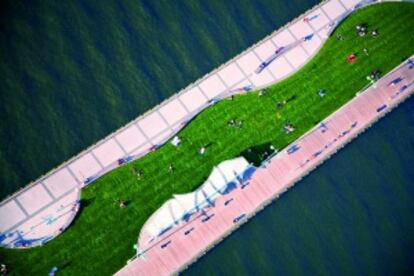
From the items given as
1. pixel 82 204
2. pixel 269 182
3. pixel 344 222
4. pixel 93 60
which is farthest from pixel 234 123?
pixel 82 204

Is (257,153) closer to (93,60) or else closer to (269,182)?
(269,182)

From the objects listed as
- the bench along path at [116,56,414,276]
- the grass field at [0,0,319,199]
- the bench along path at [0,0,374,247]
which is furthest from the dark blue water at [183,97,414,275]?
the grass field at [0,0,319,199]

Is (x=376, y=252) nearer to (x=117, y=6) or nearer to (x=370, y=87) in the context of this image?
(x=370, y=87)

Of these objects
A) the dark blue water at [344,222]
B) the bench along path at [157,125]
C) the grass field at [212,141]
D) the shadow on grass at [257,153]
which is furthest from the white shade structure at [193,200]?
the bench along path at [157,125]

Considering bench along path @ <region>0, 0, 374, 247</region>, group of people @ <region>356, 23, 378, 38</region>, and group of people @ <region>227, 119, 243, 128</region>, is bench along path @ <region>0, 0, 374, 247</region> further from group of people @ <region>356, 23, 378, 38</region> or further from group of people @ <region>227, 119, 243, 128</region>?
group of people @ <region>227, 119, 243, 128</region>

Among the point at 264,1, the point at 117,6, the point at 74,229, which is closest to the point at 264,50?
the point at 264,1

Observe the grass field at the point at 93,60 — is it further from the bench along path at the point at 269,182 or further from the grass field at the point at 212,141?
the bench along path at the point at 269,182
